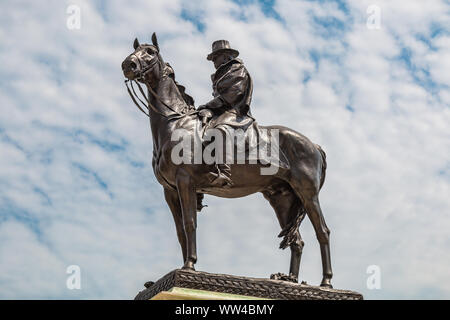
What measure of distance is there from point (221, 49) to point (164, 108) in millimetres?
1465

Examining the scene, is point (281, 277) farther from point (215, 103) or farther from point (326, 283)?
point (215, 103)

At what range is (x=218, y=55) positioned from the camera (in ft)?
42.9

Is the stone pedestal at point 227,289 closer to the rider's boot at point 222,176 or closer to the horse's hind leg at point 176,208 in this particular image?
the horse's hind leg at point 176,208

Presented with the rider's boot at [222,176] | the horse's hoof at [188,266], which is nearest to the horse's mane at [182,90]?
the rider's boot at [222,176]

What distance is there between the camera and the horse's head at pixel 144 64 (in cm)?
1223

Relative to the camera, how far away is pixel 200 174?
1193cm

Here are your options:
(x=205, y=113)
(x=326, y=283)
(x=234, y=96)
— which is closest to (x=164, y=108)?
(x=205, y=113)

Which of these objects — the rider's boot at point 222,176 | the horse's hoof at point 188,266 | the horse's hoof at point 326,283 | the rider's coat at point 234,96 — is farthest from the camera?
the rider's coat at point 234,96

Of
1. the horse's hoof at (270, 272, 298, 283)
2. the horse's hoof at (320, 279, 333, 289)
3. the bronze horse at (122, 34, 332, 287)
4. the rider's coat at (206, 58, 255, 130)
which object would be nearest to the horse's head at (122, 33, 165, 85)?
the bronze horse at (122, 34, 332, 287)

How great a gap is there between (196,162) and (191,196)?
504mm

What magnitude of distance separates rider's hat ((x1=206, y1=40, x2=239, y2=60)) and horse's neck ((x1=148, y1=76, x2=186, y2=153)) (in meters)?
0.90

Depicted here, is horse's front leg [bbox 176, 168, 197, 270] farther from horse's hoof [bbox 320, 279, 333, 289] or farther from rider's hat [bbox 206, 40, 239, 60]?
rider's hat [bbox 206, 40, 239, 60]
